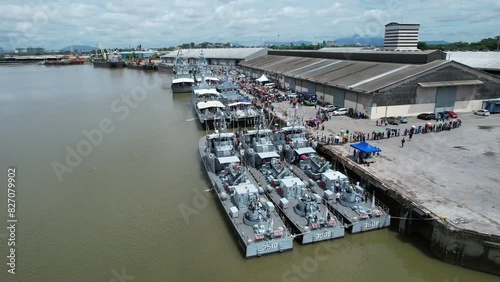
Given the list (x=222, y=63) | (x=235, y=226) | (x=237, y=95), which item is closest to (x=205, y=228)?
(x=235, y=226)

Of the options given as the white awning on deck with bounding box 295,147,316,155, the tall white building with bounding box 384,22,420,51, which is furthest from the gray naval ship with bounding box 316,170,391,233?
the tall white building with bounding box 384,22,420,51

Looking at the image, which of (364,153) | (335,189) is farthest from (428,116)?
(335,189)

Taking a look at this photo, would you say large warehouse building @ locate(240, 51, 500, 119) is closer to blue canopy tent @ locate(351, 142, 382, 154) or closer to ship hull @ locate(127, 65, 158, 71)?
blue canopy tent @ locate(351, 142, 382, 154)

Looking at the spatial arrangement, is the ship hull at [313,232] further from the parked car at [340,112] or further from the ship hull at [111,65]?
the ship hull at [111,65]

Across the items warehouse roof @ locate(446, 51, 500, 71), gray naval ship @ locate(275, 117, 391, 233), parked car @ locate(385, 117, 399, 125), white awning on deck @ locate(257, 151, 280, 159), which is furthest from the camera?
warehouse roof @ locate(446, 51, 500, 71)

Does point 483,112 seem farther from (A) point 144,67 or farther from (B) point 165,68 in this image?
(A) point 144,67

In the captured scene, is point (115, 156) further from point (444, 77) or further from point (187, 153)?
point (444, 77)
